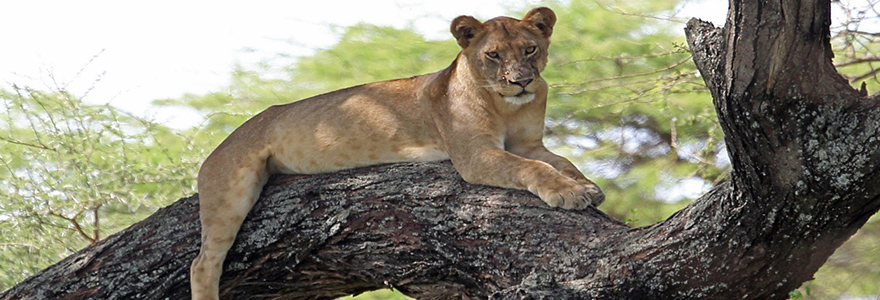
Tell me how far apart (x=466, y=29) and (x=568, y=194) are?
1096 millimetres

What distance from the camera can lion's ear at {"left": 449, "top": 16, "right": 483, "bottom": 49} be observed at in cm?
452

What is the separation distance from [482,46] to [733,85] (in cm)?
186

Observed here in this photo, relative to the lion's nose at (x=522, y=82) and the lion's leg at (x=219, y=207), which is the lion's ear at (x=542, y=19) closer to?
the lion's nose at (x=522, y=82)

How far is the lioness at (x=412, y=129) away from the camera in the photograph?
4297 mm

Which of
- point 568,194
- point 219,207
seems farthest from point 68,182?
point 568,194

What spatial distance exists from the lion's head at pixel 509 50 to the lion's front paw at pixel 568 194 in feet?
1.87

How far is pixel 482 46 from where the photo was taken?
14.5 ft

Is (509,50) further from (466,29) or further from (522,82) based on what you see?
(466,29)

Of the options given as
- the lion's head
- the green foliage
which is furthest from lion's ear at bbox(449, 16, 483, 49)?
the green foliage

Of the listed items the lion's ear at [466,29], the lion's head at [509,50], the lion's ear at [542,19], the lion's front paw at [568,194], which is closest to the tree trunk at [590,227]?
the lion's front paw at [568,194]

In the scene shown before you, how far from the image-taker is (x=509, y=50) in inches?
171

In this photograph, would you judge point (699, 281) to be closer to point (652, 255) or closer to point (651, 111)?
point (652, 255)

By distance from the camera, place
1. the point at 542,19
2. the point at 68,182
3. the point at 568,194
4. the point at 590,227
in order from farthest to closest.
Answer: the point at 68,182
the point at 542,19
the point at 568,194
the point at 590,227

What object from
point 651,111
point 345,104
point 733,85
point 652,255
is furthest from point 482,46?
point 651,111
